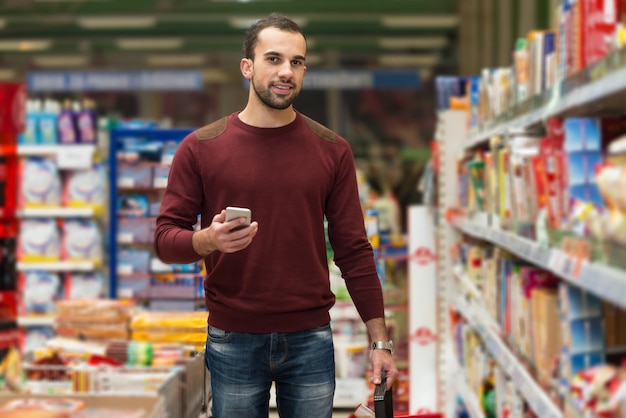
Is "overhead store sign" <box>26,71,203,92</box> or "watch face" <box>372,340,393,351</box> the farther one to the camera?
"overhead store sign" <box>26,71,203,92</box>

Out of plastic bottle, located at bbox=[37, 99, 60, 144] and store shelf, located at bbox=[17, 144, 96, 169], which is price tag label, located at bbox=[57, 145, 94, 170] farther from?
plastic bottle, located at bbox=[37, 99, 60, 144]

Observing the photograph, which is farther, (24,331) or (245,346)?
(24,331)

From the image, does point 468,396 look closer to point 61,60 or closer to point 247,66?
point 247,66

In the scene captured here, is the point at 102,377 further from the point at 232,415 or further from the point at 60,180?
the point at 60,180

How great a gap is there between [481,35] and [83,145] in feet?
31.9

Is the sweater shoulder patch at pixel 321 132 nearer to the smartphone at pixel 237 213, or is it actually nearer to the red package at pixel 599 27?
the smartphone at pixel 237 213

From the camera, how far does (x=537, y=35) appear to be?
309 cm

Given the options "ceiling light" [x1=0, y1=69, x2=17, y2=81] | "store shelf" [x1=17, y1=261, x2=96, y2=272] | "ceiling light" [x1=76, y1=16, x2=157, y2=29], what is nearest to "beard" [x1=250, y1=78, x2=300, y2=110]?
"store shelf" [x1=17, y1=261, x2=96, y2=272]

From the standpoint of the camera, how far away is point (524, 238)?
283cm

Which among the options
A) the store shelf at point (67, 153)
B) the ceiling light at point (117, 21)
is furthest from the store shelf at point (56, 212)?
the ceiling light at point (117, 21)

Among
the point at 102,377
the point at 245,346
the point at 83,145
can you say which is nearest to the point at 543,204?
the point at 245,346

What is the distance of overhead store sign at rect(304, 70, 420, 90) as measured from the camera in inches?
614

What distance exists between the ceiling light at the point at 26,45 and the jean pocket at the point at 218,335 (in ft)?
51.3

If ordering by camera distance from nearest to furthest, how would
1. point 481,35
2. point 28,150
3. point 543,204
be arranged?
point 543,204 → point 28,150 → point 481,35
